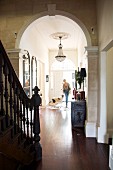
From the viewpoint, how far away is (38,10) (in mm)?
4750

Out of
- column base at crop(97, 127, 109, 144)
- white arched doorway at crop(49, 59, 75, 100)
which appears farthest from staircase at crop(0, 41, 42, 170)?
white arched doorway at crop(49, 59, 75, 100)

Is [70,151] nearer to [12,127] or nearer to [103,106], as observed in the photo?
[103,106]

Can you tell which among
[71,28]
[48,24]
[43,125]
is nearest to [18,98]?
[43,125]

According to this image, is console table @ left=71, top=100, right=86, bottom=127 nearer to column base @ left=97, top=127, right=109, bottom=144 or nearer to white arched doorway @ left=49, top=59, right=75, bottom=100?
column base @ left=97, top=127, right=109, bottom=144

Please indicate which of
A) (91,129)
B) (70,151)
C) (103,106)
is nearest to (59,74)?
(91,129)

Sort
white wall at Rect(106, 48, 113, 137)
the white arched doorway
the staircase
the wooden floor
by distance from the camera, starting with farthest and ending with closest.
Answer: the white arched doorway
white wall at Rect(106, 48, 113, 137)
the wooden floor
the staircase

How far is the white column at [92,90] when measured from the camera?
476 cm

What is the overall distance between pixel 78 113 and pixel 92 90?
47.4 inches

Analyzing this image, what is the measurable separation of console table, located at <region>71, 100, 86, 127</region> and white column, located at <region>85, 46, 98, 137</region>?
811 mm

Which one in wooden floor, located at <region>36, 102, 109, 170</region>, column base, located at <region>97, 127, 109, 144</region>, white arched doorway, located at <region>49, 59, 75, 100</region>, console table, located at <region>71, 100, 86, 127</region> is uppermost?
white arched doorway, located at <region>49, 59, 75, 100</region>

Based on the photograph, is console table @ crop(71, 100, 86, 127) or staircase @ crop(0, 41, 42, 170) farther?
console table @ crop(71, 100, 86, 127)

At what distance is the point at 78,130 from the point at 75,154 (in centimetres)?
182

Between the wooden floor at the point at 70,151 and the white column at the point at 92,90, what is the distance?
0.99 feet

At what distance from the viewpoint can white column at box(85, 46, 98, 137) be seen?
4.76 m
